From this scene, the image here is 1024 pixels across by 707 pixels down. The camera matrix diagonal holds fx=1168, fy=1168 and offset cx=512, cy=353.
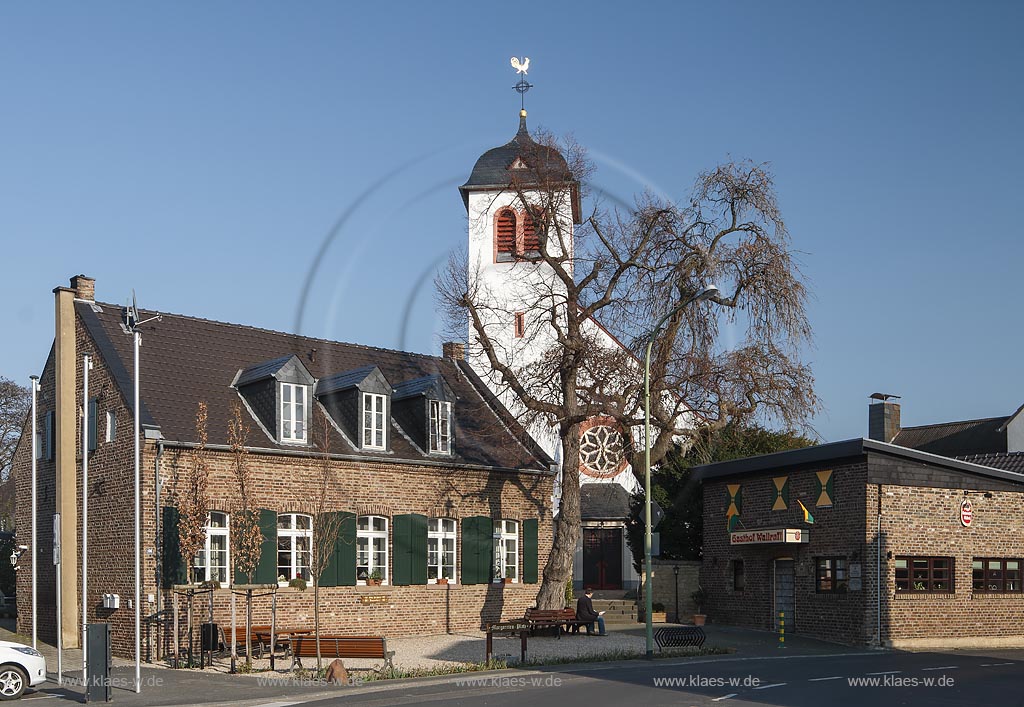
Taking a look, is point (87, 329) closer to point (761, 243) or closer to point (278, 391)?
point (278, 391)

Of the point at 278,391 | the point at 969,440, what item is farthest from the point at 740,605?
the point at 969,440

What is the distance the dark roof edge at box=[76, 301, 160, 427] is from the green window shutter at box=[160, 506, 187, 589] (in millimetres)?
2101

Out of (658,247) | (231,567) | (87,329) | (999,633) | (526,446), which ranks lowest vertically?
(999,633)

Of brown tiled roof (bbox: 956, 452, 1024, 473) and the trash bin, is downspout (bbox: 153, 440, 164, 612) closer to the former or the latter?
the trash bin

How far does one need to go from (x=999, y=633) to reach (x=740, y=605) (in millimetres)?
6891

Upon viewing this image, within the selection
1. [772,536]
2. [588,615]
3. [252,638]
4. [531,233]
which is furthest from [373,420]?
[772,536]

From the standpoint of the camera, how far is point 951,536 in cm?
3022

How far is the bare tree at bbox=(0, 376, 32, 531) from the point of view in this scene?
57375 millimetres

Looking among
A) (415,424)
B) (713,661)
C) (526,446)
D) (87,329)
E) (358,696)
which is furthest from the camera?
(526,446)

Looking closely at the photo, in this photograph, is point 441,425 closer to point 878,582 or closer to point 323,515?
point 323,515

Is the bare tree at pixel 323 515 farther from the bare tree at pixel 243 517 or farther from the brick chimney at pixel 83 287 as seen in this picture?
the brick chimney at pixel 83 287

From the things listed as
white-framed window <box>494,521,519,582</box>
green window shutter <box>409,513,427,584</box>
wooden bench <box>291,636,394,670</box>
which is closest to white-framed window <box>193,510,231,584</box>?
wooden bench <box>291,636,394,670</box>

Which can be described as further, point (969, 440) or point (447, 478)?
point (969, 440)

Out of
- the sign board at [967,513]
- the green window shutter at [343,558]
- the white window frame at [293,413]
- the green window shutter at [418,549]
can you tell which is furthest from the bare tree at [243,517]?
the sign board at [967,513]
